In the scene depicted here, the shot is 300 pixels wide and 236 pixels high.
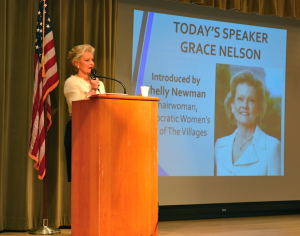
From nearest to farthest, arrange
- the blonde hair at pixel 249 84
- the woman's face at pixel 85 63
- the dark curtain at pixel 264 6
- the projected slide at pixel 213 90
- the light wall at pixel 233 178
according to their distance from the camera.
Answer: the woman's face at pixel 85 63, the light wall at pixel 233 178, the projected slide at pixel 213 90, the dark curtain at pixel 264 6, the blonde hair at pixel 249 84

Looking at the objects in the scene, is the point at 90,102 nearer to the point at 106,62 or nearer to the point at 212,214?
the point at 106,62

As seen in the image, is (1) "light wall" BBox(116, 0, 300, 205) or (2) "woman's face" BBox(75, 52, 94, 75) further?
(1) "light wall" BBox(116, 0, 300, 205)

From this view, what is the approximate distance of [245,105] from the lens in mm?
4859

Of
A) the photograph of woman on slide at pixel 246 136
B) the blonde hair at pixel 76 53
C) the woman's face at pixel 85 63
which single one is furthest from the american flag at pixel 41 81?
the photograph of woman on slide at pixel 246 136

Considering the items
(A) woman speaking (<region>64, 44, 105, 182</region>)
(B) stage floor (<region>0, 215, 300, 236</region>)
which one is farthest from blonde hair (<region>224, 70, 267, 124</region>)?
(A) woman speaking (<region>64, 44, 105, 182</region>)

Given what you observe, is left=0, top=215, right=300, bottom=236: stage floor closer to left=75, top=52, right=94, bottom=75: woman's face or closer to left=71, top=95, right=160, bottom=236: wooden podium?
left=71, top=95, right=160, bottom=236: wooden podium

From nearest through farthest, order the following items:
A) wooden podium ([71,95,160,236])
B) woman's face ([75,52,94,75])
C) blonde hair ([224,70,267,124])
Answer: wooden podium ([71,95,160,236])
woman's face ([75,52,94,75])
blonde hair ([224,70,267,124])

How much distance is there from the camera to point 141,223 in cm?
263

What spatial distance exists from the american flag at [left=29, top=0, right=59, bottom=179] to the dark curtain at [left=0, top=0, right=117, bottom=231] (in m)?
0.28

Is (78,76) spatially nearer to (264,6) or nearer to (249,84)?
(249,84)

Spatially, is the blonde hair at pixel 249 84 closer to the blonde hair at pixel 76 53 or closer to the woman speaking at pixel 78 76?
the woman speaking at pixel 78 76

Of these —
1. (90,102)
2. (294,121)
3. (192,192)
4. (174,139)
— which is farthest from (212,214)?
(90,102)

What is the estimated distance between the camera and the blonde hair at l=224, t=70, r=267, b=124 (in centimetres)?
480

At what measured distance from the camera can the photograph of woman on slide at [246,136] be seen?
4.77 metres
